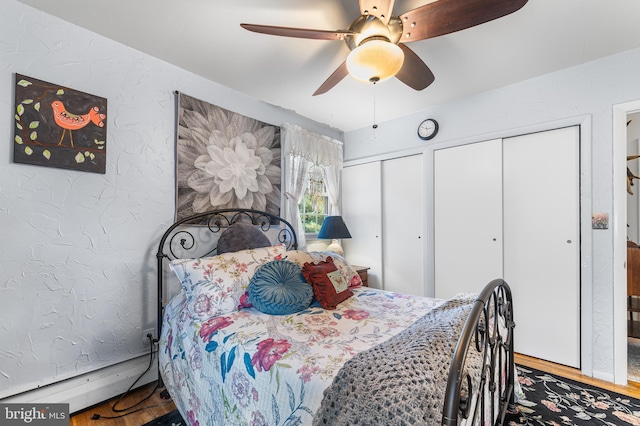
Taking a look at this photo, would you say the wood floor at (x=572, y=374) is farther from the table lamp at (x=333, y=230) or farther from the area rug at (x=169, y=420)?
the area rug at (x=169, y=420)

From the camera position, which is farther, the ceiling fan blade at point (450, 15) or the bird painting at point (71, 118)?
the bird painting at point (71, 118)

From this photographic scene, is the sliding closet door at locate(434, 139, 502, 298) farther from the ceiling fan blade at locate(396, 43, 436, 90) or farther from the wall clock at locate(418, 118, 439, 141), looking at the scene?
the ceiling fan blade at locate(396, 43, 436, 90)

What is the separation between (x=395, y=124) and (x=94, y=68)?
9.46 ft

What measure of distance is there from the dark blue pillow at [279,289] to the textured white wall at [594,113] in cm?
225

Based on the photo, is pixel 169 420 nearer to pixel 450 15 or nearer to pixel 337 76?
pixel 337 76

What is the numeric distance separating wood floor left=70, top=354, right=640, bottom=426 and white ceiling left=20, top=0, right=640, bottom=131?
2472mm

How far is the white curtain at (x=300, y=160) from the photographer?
3.16m

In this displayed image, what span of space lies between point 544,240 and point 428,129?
154cm

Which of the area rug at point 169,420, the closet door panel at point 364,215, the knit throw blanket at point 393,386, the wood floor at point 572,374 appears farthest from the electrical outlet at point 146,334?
the wood floor at point 572,374

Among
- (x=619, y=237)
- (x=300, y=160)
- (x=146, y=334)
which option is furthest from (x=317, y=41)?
(x=619, y=237)

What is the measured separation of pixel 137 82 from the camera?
2127 mm

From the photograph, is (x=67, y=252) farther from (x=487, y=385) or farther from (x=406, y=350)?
(x=487, y=385)

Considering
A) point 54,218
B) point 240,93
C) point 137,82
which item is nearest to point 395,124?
point 240,93

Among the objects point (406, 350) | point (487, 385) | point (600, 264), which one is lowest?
point (487, 385)
